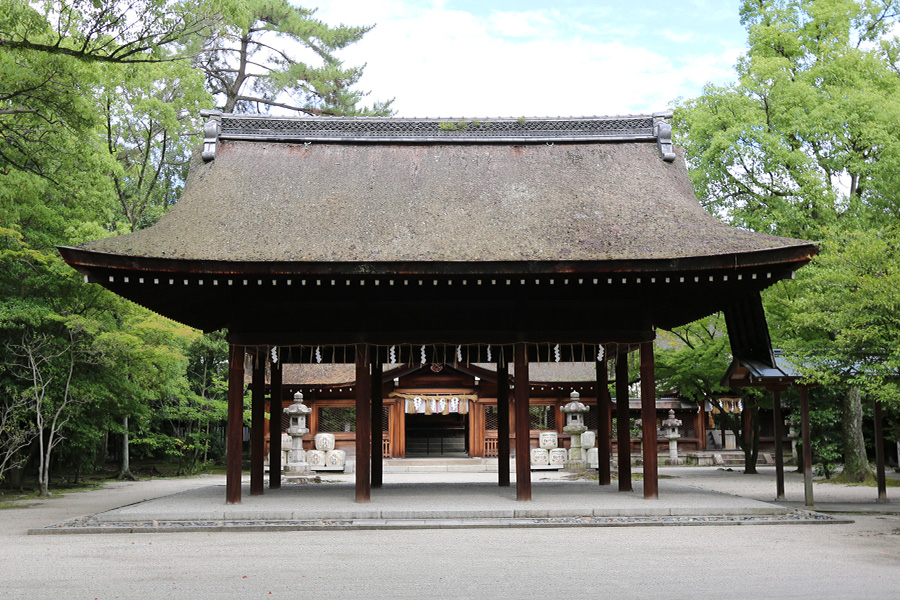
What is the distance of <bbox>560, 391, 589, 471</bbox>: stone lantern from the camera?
22.8m

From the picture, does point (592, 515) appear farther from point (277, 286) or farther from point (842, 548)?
point (277, 286)

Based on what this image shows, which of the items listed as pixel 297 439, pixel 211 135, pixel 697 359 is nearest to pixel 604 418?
pixel 697 359

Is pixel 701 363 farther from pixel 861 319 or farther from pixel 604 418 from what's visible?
pixel 861 319

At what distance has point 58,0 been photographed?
38.1 feet

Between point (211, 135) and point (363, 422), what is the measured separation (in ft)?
21.2

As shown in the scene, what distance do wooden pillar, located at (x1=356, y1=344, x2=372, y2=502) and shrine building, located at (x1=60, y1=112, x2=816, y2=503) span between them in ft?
0.11

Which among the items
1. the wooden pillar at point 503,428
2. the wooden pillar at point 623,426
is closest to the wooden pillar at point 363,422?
the wooden pillar at point 503,428

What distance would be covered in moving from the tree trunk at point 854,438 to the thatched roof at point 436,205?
7.97m

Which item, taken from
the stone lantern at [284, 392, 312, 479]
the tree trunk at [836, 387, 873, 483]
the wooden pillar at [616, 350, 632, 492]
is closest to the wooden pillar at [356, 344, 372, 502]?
the wooden pillar at [616, 350, 632, 492]

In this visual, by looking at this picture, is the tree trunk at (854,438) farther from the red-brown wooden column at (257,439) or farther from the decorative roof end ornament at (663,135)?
the red-brown wooden column at (257,439)

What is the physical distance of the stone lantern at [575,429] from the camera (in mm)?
22781

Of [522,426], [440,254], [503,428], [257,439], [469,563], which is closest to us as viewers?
[469,563]

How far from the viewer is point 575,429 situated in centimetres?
2342

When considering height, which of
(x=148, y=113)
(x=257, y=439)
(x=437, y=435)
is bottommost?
(x=437, y=435)
